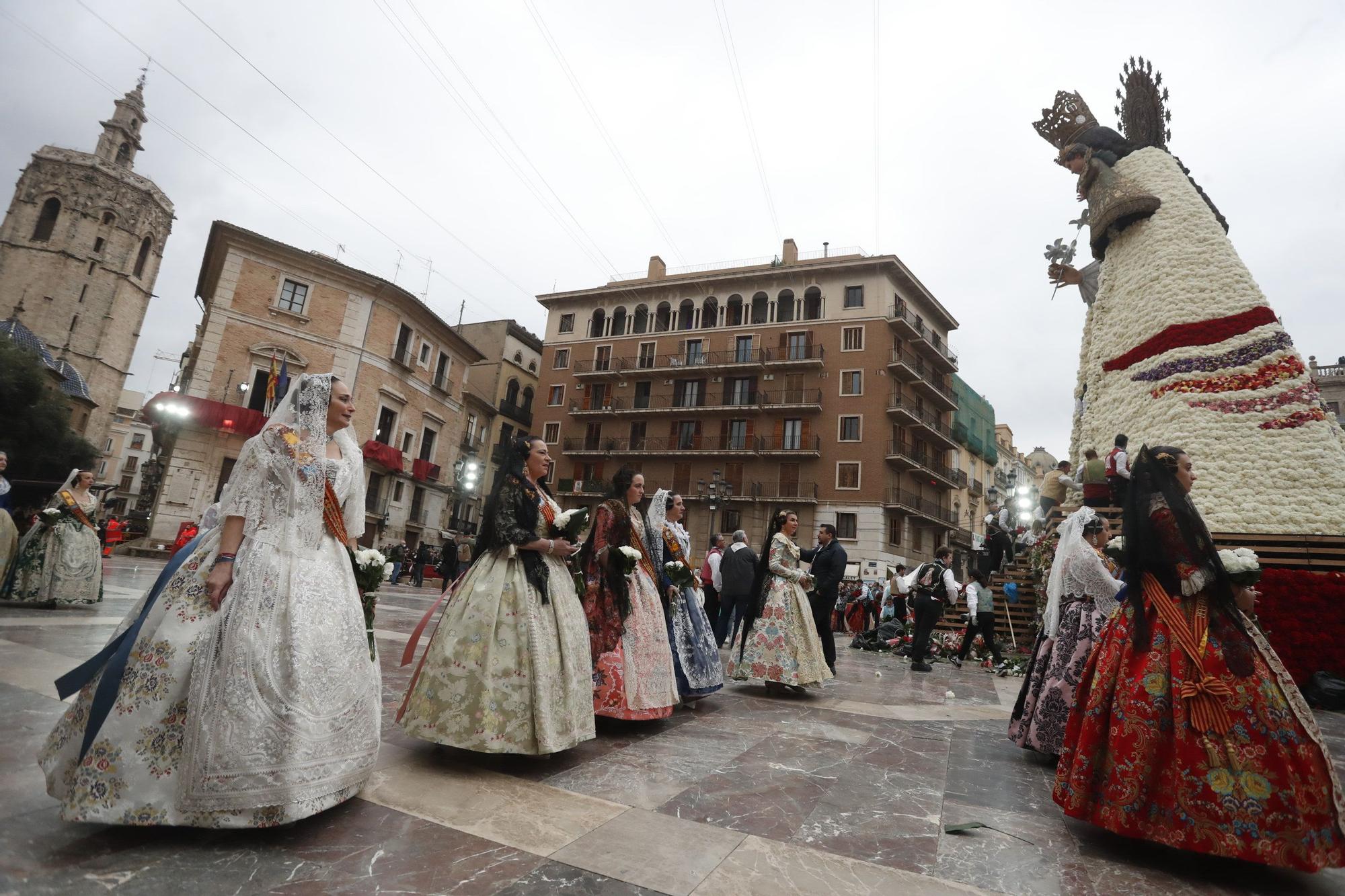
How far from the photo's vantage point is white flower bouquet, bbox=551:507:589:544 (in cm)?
383

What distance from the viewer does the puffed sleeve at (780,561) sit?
6.18 m

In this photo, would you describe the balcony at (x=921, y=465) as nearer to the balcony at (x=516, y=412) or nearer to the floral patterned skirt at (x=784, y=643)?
the balcony at (x=516, y=412)

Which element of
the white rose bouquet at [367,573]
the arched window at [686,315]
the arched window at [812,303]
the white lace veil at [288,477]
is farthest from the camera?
the arched window at [686,315]

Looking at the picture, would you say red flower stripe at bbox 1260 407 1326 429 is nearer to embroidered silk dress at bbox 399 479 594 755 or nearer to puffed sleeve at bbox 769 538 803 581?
puffed sleeve at bbox 769 538 803 581

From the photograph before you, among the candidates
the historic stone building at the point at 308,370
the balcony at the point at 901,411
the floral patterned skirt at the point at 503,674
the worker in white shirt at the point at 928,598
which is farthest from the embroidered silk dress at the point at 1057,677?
the balcony at the point at 901,411

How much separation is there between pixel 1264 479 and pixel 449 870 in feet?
29.2

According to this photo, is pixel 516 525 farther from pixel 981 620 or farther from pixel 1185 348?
pixel 1185 348

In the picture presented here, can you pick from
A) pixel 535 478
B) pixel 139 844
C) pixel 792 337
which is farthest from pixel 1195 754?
pixel 792 337

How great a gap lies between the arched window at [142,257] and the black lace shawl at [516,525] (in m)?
53.1

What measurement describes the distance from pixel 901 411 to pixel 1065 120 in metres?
20.3

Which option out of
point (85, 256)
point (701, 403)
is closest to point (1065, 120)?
point (701, 403)

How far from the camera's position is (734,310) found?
34.4m

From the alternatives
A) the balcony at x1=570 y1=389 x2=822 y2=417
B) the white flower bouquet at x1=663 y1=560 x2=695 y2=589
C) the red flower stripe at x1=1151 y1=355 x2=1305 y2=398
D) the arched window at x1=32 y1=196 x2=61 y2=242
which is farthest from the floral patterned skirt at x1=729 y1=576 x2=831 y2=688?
the arched window at x1=32 y1=196 x2=61 y2=242

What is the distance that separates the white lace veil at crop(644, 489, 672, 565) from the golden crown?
379 inches
